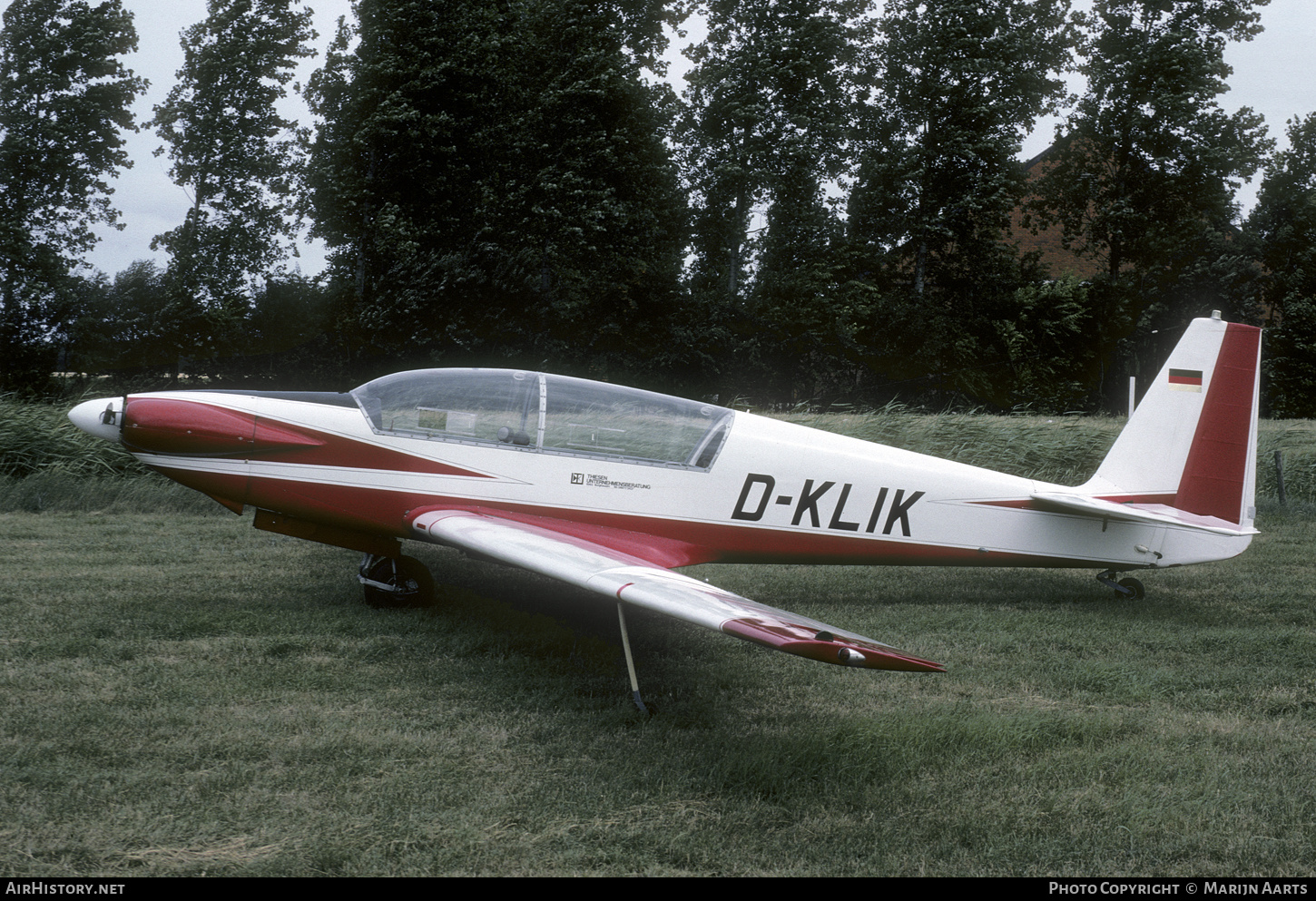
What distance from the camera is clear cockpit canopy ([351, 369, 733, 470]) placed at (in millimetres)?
6035

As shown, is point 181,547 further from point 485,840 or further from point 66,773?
point 485,840

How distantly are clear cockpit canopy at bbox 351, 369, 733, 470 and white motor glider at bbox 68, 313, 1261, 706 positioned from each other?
0.04ft

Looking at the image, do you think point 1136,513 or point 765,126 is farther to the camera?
point 765,126

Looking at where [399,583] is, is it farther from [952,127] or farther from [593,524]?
[952,127]

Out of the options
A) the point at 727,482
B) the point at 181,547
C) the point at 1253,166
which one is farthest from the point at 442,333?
the point at 1253,166

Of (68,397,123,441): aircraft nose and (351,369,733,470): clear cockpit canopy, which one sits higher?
(351,369,733,470): clear cockpit canopy

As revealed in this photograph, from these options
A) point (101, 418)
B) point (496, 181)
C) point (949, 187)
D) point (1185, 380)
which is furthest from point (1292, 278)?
point (101, 418)

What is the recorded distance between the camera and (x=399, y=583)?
6.28 meters

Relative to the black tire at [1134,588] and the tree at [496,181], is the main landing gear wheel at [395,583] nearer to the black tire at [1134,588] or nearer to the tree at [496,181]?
the black tire at [1134,588]

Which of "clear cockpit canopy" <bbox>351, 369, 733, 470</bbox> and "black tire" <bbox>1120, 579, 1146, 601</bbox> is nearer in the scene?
"clear cockpit canopy" <bbox>351, 369, 733, 470</bbox>

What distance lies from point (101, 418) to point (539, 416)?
280 cm

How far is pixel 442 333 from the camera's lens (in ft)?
85.1

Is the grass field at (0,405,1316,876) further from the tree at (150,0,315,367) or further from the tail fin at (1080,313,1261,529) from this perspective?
the tree at (150,0,315,367)

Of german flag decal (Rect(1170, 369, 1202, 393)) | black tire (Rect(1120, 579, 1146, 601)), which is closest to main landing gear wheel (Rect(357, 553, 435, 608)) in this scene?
black tire (Rect(1120, 579, 1146, 601))
